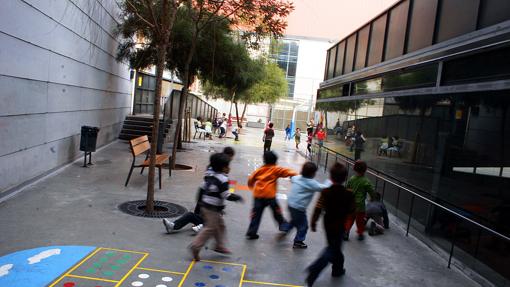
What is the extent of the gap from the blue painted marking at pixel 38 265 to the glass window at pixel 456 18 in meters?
7.19

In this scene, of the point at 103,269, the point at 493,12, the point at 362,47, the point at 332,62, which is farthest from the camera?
the point at 332,62

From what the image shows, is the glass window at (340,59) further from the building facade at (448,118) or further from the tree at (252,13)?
the tree at (252,13)

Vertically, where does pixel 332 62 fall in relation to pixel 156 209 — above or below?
Result: above

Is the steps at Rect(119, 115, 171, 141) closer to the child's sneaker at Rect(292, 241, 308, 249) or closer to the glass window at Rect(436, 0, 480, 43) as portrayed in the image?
the glass window at Rect(436, 0, 480, 43)

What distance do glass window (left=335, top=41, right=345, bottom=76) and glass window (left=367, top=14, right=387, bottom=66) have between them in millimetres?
3768

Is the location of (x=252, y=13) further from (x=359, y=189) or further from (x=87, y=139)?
(x=359, y=189)

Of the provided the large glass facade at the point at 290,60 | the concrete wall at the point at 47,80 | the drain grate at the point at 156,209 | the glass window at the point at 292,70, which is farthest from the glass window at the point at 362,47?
the glass window at the point at 292,70

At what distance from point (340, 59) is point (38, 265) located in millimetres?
15300

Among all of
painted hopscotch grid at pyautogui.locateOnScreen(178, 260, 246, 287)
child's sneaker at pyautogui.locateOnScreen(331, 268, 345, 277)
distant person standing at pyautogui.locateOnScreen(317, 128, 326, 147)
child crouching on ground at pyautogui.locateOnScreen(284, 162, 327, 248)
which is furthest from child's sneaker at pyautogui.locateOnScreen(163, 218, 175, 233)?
distant person standing at pyautogui.locateOnScreen(317, 128, 326, 147)

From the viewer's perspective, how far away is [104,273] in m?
5.10

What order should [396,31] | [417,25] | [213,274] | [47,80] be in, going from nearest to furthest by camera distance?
[213,274]
[47,80]
[417,25]
[396,31]

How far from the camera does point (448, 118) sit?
26.4 feet

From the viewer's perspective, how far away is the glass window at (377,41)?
12.9 meters

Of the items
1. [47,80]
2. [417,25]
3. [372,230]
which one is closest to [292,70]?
[417,25]
